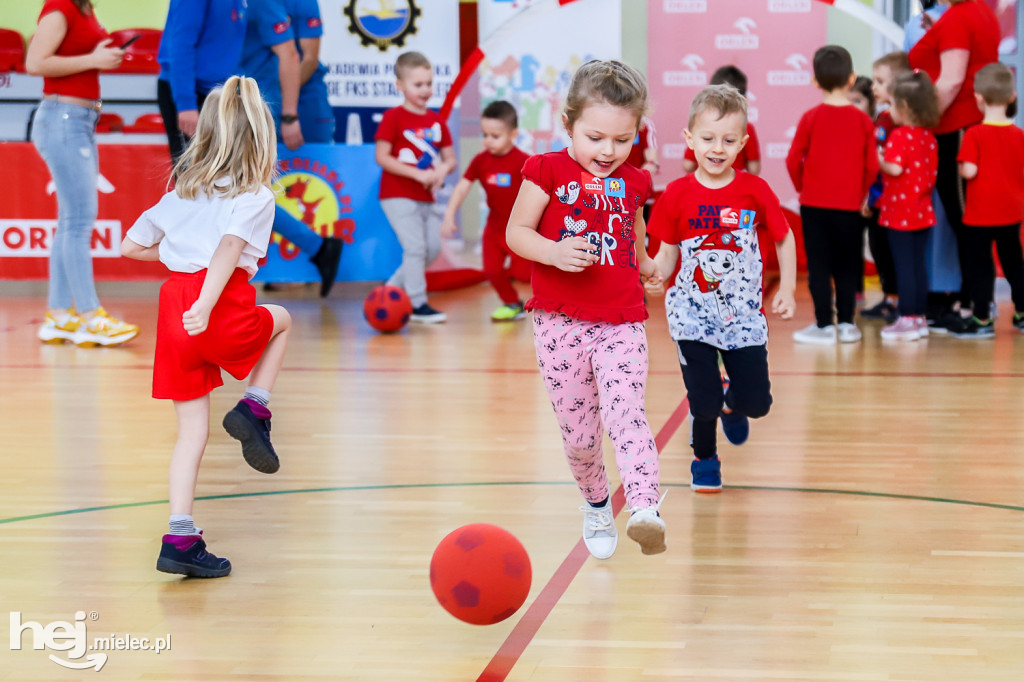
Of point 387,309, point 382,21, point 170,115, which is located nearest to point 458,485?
point 387,309

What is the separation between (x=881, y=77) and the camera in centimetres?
730

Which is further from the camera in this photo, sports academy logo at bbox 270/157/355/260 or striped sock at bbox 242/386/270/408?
sports academy logo at bbox 270/157/355/260

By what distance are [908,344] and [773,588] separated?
4079 mm

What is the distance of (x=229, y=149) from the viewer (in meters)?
3.14

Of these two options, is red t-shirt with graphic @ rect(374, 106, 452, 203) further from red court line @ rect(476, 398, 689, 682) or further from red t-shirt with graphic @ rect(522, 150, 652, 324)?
red t-shirt with graphic @ rect(522, 150, 652, 324)

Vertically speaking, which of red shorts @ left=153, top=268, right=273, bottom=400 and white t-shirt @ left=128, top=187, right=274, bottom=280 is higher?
white t-shirt @ left=128, top=187, right=274, bottom=280

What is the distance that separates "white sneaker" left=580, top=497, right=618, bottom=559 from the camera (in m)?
3.22

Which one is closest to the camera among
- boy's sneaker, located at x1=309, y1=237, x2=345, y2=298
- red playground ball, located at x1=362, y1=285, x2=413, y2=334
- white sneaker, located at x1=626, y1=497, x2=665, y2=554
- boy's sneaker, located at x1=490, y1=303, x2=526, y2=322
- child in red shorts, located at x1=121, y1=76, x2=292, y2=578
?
white sneaker, located at x1=626, y1=497, x2=665, y2=554

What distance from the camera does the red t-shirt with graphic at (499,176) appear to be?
742 cm

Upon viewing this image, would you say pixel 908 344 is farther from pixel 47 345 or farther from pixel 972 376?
pixel 47 345

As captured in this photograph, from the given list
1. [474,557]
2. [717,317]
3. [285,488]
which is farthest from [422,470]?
[474,557]

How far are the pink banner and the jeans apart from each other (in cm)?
455

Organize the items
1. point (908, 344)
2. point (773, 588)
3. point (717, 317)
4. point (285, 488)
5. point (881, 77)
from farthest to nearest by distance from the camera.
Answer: point (881, 77) → point (908, 344) → point (285, 488) → point (717, 317) → point (773, 588)

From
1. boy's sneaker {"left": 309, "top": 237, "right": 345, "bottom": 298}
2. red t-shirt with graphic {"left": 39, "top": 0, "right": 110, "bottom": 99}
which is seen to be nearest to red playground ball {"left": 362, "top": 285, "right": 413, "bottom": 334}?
boy's sneaker {"left": 309, "top": 237, "right": 345, "bottom": 298}
